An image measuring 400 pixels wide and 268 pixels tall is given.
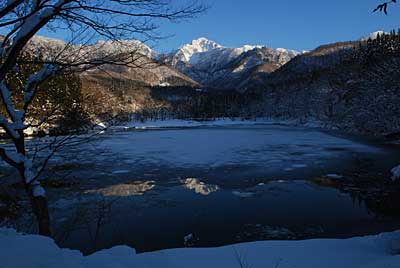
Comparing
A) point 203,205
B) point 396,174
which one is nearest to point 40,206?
point 203,205

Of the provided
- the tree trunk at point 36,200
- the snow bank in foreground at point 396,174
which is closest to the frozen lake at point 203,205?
the tree trunk at point 36,200

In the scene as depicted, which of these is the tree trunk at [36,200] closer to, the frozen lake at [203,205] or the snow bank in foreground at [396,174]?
the frozen lake at [203,205]

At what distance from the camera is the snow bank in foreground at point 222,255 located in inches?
138

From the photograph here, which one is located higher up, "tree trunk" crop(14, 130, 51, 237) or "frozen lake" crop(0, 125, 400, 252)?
"tree trunk" crop(14, 130, 51, 237)

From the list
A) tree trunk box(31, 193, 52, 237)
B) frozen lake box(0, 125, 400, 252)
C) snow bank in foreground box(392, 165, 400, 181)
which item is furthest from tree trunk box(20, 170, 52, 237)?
snow bank in foreground box(392, 165, 400, 181)

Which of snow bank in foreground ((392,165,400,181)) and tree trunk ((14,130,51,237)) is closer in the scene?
tree trunk ((14,130,51,237))

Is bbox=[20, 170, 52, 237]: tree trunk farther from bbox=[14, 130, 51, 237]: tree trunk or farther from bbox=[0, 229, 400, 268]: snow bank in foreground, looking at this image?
bbox=[0, 229, 400, 268]: snow bank in foreground

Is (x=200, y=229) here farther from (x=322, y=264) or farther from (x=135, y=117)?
(x=135, y=117)

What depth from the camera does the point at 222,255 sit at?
5.09 meters

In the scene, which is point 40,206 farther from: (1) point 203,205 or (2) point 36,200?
(1) point 203,205

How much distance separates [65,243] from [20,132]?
4.64 metres

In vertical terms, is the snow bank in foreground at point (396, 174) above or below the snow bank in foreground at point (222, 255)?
below

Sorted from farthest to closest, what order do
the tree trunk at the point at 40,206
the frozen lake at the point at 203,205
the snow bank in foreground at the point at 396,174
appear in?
the snow bank in foreground at the point at 396,174 < the frozen lake at the point at 203,205 < the tree trunk at the point at 40,206

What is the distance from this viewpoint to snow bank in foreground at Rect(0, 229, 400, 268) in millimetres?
3516
